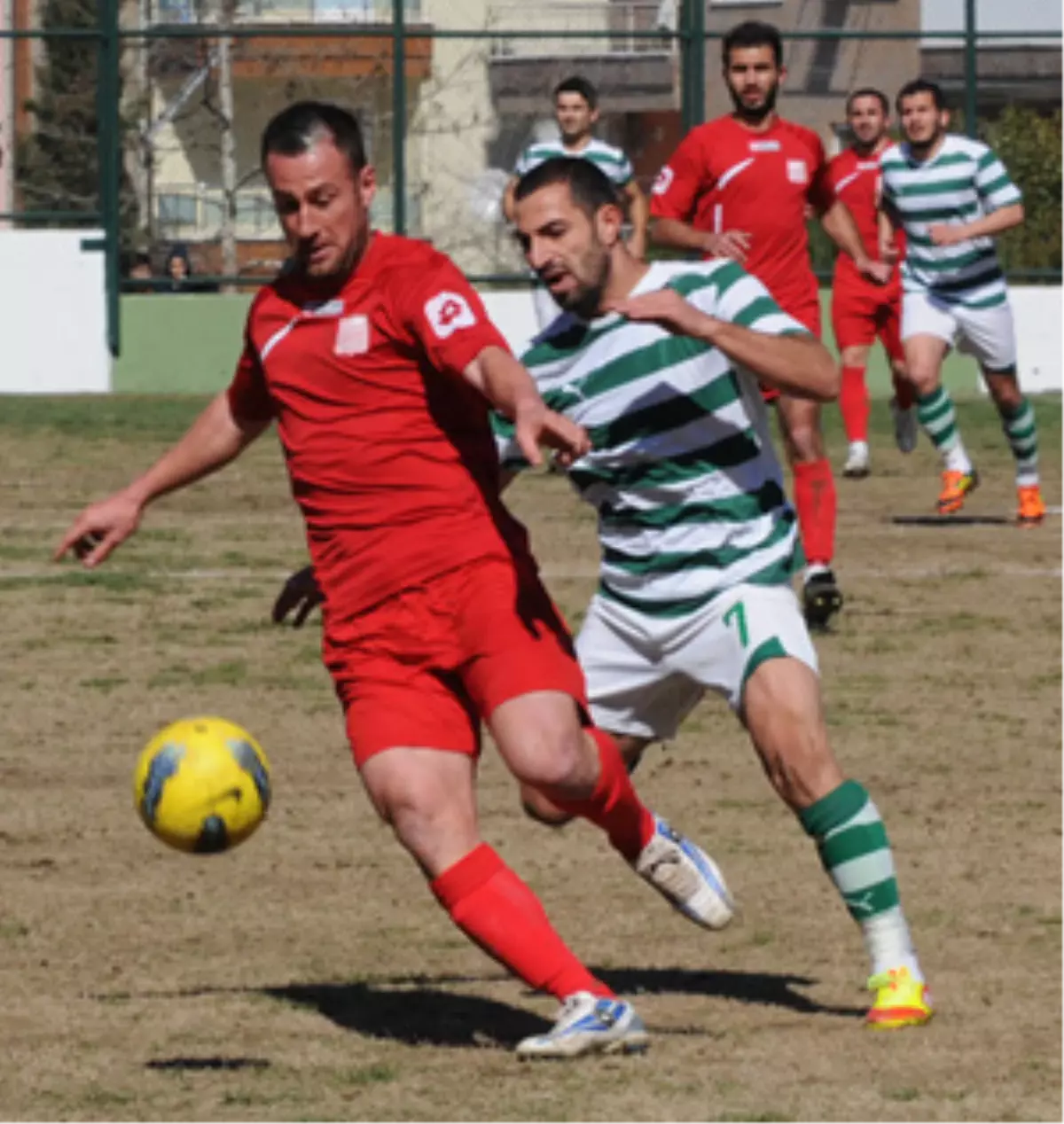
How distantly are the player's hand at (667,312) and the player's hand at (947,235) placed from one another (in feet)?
29.9

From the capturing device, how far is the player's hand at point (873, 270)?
1346cm

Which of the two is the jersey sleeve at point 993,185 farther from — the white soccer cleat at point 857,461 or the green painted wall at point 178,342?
the green painted wall at point 178,342

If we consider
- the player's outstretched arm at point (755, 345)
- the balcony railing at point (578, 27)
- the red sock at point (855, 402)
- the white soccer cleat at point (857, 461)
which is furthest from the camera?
the balcony railing at point (578, 27)

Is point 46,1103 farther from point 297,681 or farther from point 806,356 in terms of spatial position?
point 297,681

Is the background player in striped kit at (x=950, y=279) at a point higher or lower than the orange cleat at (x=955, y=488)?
higher

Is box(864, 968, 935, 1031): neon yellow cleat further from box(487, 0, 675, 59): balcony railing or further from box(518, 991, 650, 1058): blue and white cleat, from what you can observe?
box(487, 0, 675, 59): balcony railing

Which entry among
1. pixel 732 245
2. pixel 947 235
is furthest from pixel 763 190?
pixel 947 235

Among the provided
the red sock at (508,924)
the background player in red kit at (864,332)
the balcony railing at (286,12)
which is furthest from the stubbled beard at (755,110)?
the balcony railing at (286,12)

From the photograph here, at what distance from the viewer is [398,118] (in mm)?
26797

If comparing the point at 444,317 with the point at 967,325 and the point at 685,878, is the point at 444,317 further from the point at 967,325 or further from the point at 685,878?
the point at 967,325

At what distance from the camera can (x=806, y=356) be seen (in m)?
6.18

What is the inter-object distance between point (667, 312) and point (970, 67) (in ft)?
72.4

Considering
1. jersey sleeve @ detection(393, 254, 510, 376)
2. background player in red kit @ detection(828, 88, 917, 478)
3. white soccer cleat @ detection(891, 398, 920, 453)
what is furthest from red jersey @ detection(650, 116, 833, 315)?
jersey sleeve @ detection(393, 254, 510, 376)

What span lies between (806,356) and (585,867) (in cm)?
211
